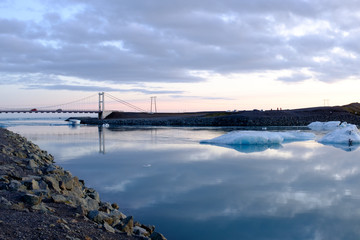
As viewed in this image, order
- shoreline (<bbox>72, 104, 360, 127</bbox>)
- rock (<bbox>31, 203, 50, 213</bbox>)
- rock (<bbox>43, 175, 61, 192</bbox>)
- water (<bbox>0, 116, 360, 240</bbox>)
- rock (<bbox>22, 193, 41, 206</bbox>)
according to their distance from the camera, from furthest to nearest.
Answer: shoreline (<bbox>72, 104, 360, 127</bbox>) < rock (<bbox>43, 175, 61, 192</bbox>) < water (<bbox>0, 116, 360, 240</bbox>) < rock (<bbox>22, 193, 41, 206</bbox>) < rock (<bbox>31, 203, 50, 213</bbox>)

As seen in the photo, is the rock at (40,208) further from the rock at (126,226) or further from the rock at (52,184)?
the rock at (52,184)

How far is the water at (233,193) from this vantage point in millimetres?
5504

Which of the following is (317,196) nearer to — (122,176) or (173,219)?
(173,219)

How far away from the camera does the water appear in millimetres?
5504

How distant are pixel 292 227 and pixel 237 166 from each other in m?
6.15

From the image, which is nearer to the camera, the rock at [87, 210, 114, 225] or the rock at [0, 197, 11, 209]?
the rock at [0, 197, 11, 209]

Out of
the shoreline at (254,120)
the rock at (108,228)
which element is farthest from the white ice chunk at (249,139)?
the shoreline at (254,120)

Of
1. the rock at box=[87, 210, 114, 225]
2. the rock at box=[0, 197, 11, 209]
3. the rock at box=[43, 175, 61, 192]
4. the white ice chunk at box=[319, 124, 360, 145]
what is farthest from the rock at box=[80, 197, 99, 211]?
the white ice chunk at box=[319, 124, 360, 145]

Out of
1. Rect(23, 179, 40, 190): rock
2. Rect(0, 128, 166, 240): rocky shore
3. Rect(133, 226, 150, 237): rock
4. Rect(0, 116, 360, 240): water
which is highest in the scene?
Rect(23, 179, 40, 190): rock

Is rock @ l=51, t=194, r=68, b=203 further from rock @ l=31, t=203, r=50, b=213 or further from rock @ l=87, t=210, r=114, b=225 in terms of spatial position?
rock @ l=87, t=210, r=114, b=225

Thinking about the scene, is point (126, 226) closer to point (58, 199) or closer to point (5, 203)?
point (58, 199)

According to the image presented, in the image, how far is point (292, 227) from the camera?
18.1ft

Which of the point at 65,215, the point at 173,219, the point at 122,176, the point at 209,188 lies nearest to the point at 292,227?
the point at 173,219

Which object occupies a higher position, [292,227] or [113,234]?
[113,234]
